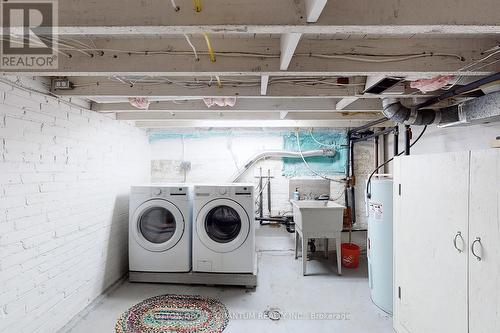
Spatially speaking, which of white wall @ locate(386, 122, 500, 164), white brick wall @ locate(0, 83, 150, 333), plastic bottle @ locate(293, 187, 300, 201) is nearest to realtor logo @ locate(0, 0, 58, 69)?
white brick wall @ locate(0, 83, 150, 333)

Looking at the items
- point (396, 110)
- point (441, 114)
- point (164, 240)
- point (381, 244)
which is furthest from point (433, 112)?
point (164, 240)

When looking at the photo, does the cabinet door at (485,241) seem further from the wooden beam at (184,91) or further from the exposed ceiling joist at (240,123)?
the exposed ceiling joist at (240,123)

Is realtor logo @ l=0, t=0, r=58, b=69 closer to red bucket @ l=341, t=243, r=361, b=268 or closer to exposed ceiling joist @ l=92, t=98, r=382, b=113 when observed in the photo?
exposed ceiling joist @ l=92, t=98, r=382, b=113

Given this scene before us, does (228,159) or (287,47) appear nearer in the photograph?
(287,47)

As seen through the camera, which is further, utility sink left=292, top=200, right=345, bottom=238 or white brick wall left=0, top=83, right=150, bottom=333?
utility sink left=292, top=200, right=345, bottom=238

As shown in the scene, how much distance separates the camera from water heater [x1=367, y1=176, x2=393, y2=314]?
99.7 inches

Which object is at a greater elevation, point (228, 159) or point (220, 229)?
point (228, 159)

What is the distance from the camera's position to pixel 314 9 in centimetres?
94

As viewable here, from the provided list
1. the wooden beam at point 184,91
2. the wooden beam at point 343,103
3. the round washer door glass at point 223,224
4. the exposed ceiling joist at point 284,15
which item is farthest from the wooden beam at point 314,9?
the round washer door glass at point 223,224

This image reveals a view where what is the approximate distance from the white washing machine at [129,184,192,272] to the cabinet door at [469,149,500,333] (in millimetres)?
2577

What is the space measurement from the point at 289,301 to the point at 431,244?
4.86ft

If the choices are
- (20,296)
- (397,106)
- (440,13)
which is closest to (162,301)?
(20,296)

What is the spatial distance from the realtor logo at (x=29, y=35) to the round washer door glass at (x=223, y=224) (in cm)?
212

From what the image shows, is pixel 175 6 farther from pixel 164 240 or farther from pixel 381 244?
pixel 164 240
